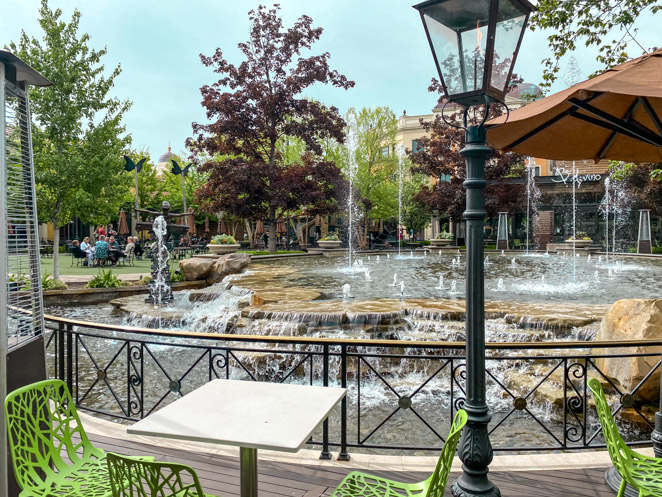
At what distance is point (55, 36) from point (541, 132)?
17.5 metres

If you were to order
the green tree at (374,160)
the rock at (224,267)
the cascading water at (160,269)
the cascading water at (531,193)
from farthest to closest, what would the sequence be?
the green tree at (374,160)
the cascading water at (531,193)
the rock at (224,267)
the cascading water at (160,269)

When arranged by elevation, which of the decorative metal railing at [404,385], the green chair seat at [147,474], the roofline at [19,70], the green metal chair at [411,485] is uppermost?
the roofline at [19,70]

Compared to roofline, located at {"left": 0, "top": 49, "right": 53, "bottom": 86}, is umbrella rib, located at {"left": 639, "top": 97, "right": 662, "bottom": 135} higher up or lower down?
lower down

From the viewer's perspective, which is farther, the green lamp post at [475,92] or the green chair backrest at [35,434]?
the green lamp post at [475,92]

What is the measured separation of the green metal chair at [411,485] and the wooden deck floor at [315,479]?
778 mm

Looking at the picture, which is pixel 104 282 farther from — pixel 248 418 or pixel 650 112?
pixel 650 112

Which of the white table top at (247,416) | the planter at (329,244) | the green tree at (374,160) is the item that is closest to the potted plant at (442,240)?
the green tree at (374,160)

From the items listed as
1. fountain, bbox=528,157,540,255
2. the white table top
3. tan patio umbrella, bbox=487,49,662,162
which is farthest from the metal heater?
fountain, bbox=528,157,540,255

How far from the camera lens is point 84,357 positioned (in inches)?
363

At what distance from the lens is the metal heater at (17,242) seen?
2.58 m

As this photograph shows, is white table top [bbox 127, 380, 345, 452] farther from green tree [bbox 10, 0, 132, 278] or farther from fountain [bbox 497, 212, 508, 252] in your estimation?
fountain [bbox 497, 212, 508, 252]

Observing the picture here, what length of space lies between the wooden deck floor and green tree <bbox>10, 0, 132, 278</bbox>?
1474 cm

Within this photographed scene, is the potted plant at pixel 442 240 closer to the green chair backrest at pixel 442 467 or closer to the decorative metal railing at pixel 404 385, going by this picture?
the decorative metal railing at pixel 404 385

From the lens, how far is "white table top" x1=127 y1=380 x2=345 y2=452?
2299 mm
